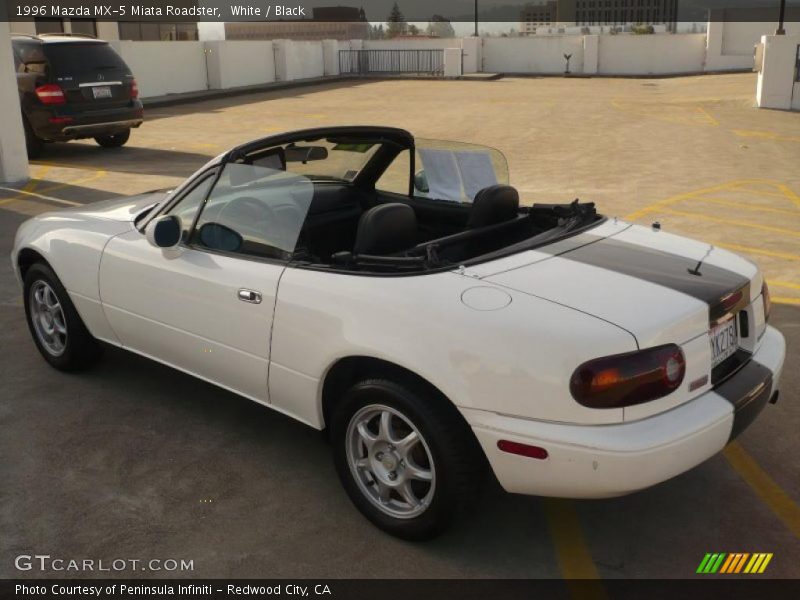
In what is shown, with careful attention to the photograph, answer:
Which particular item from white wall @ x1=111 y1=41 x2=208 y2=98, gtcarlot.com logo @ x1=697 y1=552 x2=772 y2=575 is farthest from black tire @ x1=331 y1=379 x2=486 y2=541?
white wall @ x1=111 y1=41 x2=208 y2=98

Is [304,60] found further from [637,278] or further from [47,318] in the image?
[637,278]

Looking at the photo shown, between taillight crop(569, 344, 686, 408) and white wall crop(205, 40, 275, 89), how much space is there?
88.4 ft

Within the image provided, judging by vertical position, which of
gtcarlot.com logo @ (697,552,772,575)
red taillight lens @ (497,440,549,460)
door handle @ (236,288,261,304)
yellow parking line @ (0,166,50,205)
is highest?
door handle @ (236,288,261,304)

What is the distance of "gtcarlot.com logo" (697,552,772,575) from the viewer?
3.30 meters

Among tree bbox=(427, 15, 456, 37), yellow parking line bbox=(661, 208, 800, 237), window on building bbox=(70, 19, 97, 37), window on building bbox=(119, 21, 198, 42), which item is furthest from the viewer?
tree bbox=(427, 15, 456, 37)

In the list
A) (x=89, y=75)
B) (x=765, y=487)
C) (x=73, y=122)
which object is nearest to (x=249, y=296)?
(x=765, y=487)

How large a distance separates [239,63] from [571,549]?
1110 inches

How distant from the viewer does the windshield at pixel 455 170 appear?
4.83 m

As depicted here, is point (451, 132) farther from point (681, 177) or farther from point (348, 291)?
point (348, 291)

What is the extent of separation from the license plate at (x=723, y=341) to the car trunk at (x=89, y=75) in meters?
12.1

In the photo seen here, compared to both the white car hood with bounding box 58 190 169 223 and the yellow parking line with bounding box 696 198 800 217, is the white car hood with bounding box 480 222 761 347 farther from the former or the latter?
the yellow parking line with bounding box 696 198 800 217

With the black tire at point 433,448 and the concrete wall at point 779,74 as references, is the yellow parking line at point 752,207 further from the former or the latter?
the concrete wall at point 779,74

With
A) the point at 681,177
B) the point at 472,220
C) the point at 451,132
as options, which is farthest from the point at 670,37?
the point at 472,220

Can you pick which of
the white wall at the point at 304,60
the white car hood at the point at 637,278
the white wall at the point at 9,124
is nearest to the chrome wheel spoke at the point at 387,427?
the white car hood at the point at 637,278
